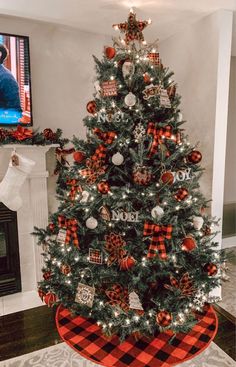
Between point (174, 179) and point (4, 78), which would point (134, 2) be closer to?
point (4, 78)

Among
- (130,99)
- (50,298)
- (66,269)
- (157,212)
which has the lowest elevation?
(50,298)

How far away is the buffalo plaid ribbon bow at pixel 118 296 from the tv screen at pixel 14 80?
1594 millimetres

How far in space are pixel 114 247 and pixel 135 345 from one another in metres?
0.69

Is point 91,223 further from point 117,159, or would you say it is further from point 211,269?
point 211,269

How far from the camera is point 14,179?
2221mm

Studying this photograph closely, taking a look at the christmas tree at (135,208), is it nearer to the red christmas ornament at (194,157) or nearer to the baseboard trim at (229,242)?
the red christmas ornament at (194,157)

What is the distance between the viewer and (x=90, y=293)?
1.83m

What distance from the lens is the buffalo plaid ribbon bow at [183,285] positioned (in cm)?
182

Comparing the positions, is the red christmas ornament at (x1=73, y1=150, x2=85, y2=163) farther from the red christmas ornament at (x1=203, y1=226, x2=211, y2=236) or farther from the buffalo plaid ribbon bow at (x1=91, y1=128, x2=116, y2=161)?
the red christmas ornament at (x1=203, y1=226, x2=211, y2=236)

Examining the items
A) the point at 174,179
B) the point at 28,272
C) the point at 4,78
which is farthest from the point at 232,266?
the point at 4,78

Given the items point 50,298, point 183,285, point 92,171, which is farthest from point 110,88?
point 50,298

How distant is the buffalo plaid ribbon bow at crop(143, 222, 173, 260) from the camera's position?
1.65m

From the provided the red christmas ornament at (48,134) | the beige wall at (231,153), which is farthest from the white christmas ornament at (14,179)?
the beige wall at (231,153)

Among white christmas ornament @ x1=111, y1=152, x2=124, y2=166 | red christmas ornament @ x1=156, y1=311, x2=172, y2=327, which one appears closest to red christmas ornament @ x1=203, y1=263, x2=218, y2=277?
red christmas ornament @ x1=156, y1=311, x2=172, y2=327
